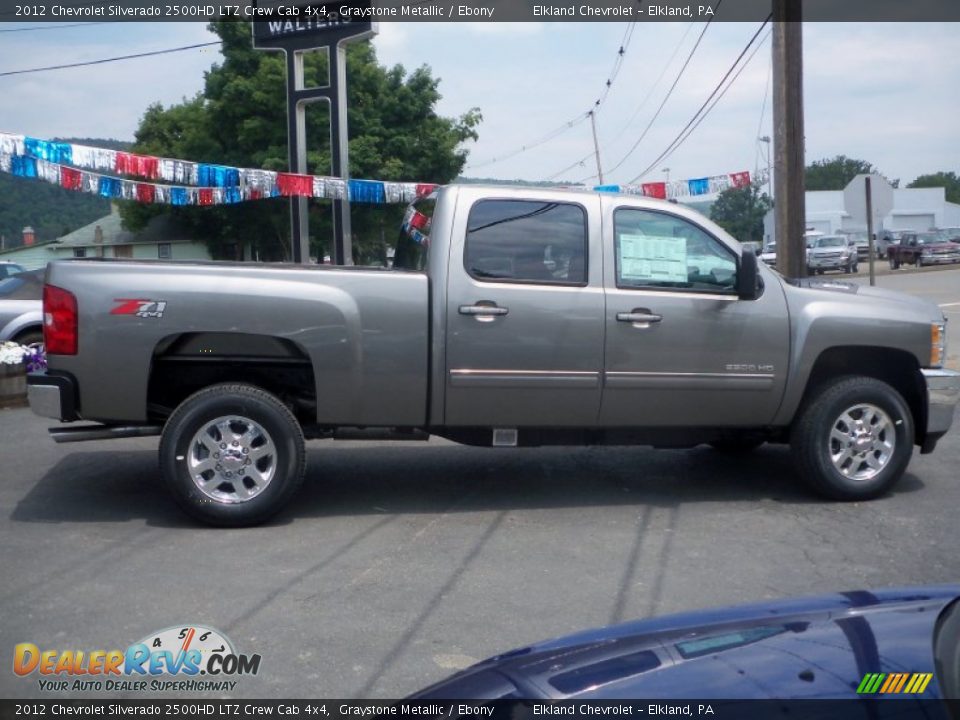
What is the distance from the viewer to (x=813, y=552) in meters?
6.04

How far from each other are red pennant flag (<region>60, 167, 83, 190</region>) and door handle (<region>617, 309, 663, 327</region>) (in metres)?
7.80

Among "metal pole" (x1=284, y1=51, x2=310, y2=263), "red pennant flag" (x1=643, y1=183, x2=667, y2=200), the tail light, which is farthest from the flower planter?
"red pennant flag" (x1=643, y1=183, x2=667, y2=200)

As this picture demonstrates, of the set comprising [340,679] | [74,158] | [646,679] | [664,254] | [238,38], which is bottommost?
[340,679]

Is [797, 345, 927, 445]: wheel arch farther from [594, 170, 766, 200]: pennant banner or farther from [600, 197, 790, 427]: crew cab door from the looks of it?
[594, 170, 766, 200]: pennant banner

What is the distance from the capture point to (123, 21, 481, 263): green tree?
2925 centimetres

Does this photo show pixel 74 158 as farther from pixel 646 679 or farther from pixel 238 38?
pixel 238 38

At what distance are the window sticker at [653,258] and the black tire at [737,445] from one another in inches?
51.1

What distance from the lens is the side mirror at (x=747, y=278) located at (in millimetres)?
6730

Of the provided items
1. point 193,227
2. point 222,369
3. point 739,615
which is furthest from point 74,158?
point 193,227

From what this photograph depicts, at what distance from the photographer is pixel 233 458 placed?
21.2 feet

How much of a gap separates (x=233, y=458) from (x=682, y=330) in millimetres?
2957

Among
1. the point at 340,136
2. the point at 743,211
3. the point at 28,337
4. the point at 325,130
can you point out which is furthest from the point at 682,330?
the point at 743,211

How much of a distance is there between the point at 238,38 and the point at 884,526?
2788 centimetres

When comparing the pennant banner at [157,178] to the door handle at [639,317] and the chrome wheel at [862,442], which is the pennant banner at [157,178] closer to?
the door handle at [639,317]
